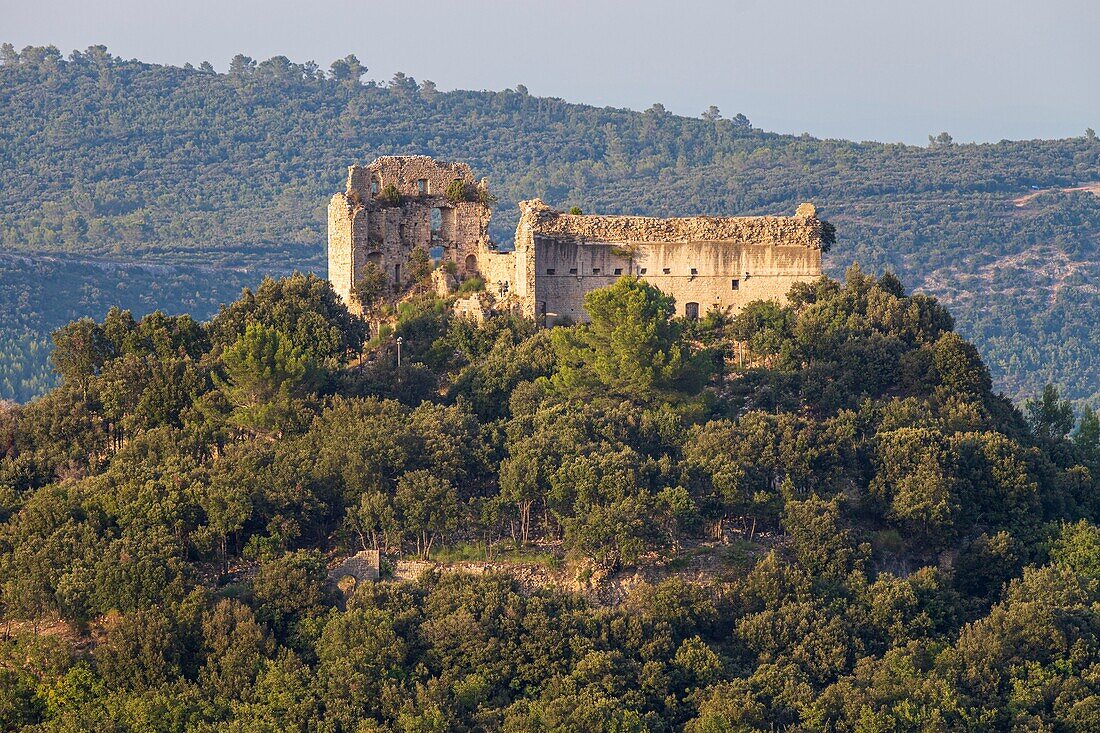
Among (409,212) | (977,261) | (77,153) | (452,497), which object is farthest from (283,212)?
(452,497)

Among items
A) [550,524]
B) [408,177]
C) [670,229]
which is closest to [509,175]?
[408,177]

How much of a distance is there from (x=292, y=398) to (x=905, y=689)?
58.6ft

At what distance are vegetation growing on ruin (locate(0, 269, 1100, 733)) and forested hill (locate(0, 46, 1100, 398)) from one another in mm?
71819

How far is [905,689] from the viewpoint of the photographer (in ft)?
145

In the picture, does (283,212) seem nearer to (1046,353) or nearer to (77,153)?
(77,153)

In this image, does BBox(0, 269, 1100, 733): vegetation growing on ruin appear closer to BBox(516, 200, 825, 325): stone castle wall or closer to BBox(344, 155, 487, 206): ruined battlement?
BBox(516, 200, 825, 325): stone castle wall

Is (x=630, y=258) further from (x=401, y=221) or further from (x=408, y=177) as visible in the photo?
(x=408, y=177)

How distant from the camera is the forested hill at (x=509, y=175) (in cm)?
13550

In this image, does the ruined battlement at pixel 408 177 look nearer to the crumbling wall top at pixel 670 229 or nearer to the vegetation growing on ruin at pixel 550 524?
the crumbling wall top at pixel 670 229

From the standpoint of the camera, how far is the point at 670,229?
60.6m

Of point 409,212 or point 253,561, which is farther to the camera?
point 409,212

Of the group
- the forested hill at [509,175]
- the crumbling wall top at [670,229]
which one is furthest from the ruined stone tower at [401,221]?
the forested hill at [509,175]

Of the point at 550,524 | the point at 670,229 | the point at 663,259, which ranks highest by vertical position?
the point at 670,229

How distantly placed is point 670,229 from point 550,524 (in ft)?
42.6
